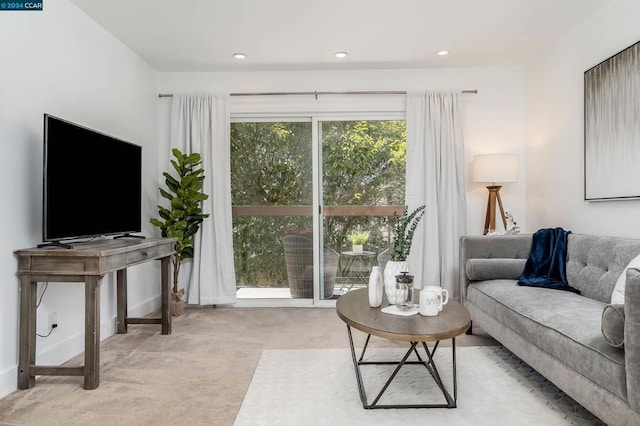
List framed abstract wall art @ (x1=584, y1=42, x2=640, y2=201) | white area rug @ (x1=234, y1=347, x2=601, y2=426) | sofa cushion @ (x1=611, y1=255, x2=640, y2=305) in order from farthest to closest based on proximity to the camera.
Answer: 1. framed abstract wall art @ (x1=584, y1=42, x2=640, y2=201)
2. sofa cushion @ (x1=611, y1=255, x2=640, y2=305)
3. white area rug @ (x1=234, y1=347, x2=601, y2=426)

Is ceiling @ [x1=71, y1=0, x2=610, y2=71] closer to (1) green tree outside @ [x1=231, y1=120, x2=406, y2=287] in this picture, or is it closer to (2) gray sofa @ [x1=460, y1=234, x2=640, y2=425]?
(1) green tree outside @ [x1=231, y1=120, x2=406, y2=287]

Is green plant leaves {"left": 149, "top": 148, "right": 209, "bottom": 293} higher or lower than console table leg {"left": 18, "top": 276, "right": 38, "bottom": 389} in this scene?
higher

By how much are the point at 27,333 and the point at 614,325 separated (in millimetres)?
3010

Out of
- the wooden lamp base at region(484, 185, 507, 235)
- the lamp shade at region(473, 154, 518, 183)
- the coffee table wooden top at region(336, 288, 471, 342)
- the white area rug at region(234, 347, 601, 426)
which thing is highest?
the lamp shade at region(473, 154, 518, 183)

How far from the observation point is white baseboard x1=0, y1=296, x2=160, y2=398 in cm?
236

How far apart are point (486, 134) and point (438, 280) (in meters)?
1.65

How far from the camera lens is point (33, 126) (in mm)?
2600

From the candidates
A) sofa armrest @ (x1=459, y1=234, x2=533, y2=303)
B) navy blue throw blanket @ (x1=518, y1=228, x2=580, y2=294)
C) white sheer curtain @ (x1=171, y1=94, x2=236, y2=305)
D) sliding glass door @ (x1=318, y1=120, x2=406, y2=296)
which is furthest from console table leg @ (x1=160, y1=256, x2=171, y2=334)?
navy blue throw blanket @ (x1=518, y1=228, x2=580, y2=294)

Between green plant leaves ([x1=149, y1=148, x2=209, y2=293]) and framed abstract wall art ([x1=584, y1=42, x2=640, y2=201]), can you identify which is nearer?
framed abstract wall art ([x1=584, y1=42, x2=640, y2=201])

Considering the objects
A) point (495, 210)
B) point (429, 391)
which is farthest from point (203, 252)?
point (495, 210)

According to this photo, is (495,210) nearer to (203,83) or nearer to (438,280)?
(438,280)

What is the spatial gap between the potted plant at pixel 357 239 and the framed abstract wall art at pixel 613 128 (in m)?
2.08

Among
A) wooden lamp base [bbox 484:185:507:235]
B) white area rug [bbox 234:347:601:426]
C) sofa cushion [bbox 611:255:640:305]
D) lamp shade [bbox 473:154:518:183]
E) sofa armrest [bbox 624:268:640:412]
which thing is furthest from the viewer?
wooden lamp base [bbox 484:185:507:235]

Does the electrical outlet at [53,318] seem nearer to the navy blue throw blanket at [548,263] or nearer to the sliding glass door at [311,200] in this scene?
the sliding glass door at [311,200]
